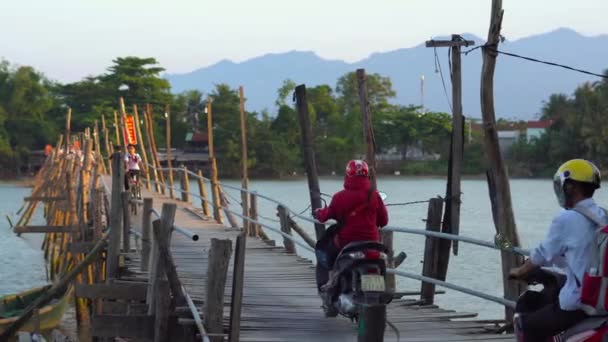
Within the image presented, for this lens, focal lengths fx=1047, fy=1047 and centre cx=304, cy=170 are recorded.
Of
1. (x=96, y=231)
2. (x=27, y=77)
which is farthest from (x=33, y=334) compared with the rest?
(x=27, y=77)

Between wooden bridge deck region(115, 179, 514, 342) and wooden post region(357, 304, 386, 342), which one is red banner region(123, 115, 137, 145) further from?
wooden post region(357, 304, 386, 342)

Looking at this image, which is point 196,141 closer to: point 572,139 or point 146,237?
point 572,139

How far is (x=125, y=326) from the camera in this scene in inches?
319

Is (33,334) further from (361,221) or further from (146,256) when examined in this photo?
(361,221)

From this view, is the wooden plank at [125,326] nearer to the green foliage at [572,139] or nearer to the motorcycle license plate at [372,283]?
the motorcycle license plate at [372,283]

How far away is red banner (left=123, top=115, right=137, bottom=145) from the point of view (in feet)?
81.1

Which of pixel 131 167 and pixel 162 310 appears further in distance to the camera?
pixel 131 167

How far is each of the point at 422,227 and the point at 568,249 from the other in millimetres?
31863

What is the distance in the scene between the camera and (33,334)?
15.0m

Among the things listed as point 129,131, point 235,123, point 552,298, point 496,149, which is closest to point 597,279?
point 552,298

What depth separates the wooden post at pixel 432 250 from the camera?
8.93 meters

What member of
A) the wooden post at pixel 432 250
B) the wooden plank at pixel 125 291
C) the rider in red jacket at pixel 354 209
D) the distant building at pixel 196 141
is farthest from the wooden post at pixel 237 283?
the distant building at pixel 196 141

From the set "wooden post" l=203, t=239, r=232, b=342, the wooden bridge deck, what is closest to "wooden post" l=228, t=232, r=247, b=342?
"wooden post" l=203, t=239, r=232, b=342

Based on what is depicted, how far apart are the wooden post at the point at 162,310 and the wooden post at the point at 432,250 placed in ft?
7.52
